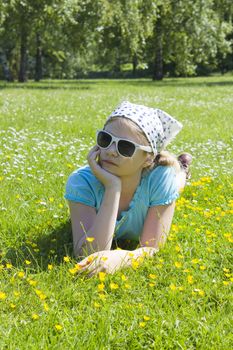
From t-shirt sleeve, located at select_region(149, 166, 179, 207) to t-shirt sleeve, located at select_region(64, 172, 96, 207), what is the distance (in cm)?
46

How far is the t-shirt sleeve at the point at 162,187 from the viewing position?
3840 millimetres

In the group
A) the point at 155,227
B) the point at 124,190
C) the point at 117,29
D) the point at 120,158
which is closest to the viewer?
the point at 120,158

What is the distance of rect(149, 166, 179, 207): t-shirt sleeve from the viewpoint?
3840 millimetres

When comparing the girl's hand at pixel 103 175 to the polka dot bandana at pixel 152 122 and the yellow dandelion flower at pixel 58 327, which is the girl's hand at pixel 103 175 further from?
the yellow dandelion flower at pixel 58 327

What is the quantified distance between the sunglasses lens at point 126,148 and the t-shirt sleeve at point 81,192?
0.48m

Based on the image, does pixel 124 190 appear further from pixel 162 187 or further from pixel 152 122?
pixel 152 122

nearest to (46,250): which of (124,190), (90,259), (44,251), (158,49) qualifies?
(44,251)

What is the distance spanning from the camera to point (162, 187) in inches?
151

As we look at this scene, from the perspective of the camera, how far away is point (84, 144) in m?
Result: 7.97

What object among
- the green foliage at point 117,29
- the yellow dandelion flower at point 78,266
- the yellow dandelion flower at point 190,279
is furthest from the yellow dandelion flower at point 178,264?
the green foliage at point 117,29

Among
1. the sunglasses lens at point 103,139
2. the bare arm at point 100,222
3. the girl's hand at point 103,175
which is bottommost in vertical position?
the bare arm at point 100,222

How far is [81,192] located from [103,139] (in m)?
0.48

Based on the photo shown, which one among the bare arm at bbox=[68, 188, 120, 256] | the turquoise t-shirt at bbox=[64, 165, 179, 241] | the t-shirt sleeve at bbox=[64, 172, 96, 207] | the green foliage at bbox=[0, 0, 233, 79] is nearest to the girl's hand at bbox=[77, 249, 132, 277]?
the bare arm at bbox=[68, 188, 120, 256]

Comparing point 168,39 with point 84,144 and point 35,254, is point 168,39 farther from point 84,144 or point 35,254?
point 35,254
